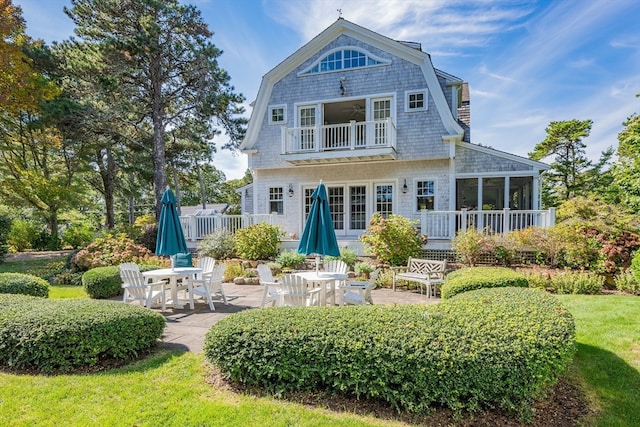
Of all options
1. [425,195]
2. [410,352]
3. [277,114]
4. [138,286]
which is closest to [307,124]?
[277,114]

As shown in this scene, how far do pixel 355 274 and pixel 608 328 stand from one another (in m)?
5.97

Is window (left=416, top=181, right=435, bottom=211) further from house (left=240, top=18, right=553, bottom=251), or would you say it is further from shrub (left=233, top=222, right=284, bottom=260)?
shrub (left=233, top=222, right=284, bottom=260)

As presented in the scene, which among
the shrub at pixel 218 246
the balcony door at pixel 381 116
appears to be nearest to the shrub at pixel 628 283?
the balcony door at pixel 381 116

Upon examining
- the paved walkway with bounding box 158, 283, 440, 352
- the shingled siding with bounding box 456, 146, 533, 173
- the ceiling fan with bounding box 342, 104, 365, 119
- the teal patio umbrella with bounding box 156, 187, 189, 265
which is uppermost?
the ceiling fan with bounding box 342, 104, 365, 119

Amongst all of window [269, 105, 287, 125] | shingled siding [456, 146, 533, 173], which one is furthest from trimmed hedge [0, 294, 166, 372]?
shingled siding [456, 146, 533, 173]

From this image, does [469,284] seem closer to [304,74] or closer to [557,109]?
[304,74]

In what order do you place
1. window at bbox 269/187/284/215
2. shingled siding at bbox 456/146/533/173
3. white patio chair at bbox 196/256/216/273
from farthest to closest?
window at bbox 269/187/284/215 < shingled siding at bbox 456/146/533/173 < white patio chair at bbox 196/256/216/273

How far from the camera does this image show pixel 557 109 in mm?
20094

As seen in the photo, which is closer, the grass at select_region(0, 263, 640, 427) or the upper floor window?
the grass at select_region(0, 263, 640, 427)

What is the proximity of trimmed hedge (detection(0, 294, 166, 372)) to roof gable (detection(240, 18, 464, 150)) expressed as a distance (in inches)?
433

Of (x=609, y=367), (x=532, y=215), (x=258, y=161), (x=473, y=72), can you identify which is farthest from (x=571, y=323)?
(x=473, y=72)

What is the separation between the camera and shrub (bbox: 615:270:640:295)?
25.7 feet

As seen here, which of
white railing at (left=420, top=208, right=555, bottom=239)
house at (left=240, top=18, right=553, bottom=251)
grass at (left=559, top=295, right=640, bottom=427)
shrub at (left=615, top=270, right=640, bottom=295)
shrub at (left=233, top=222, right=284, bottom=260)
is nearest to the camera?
grass at (left=559, top=295, right=640, bottom=427)

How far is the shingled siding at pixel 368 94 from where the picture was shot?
12.7 m
